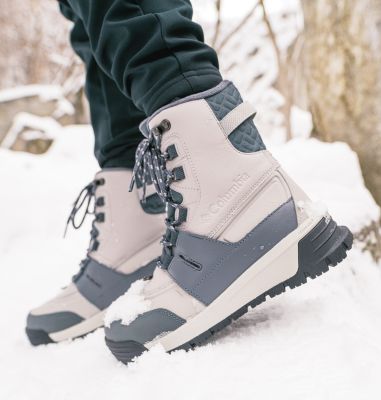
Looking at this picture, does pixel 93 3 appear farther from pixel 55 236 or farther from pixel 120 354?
pixel 55 236

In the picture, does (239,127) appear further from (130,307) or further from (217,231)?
(130,307)

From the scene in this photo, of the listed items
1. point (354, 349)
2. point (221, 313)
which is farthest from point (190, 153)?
point (354, 349)

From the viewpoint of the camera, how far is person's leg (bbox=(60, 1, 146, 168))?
93cm

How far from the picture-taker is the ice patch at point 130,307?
69 centimetres

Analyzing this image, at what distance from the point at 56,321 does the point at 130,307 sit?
314 mm

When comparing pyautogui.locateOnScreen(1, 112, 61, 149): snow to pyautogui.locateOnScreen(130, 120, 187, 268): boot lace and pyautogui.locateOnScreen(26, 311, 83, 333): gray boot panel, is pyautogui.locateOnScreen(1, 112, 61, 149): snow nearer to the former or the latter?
pyautogui.locateOnScreen(26, 311, 83, 333): gray boot panel

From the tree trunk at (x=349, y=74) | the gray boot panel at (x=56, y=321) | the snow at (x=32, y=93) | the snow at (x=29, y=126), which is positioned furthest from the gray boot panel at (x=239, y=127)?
the snow at (x=32, y=93)

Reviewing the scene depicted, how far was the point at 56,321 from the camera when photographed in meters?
0.94

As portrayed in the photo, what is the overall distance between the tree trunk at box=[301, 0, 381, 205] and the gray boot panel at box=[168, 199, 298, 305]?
87cm

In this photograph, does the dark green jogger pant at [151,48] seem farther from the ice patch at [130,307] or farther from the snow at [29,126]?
the snow at [29,126]

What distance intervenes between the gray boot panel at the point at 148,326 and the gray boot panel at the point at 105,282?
0.22 meters

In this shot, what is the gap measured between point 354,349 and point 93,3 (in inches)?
24.0

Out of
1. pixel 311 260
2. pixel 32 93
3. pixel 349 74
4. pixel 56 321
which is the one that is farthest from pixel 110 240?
pixel 32 93

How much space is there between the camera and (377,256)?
122 centimetres
